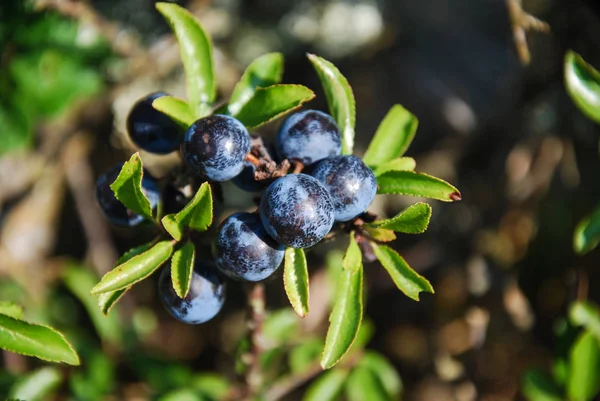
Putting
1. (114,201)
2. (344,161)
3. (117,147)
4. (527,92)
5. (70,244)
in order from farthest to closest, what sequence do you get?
1. (70,244)
2. (117,147)
3. (527,92)
4. (114,201)
5. (344,161)

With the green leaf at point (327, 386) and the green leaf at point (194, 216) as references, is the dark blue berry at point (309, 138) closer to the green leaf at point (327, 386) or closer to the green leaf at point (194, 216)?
the green leaf at point (194, 216)

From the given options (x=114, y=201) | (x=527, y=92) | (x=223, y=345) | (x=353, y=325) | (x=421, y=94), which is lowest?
(x=223, y=345)

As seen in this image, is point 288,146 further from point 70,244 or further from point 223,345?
point 70,244

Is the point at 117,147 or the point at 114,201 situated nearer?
the point at 114,201

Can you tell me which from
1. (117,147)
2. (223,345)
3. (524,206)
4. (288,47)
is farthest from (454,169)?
(117,147)

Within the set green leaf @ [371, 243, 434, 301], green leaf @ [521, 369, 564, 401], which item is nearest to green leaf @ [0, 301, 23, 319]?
green leaf @ [371, 243, 434, 301]

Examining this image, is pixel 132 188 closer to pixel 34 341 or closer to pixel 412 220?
pixel 34 341

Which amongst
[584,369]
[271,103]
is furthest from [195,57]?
[584,369]

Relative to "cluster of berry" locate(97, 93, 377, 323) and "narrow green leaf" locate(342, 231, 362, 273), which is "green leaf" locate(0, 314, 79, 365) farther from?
"narrow green leaf" locate(342, 231, 362, 273)
